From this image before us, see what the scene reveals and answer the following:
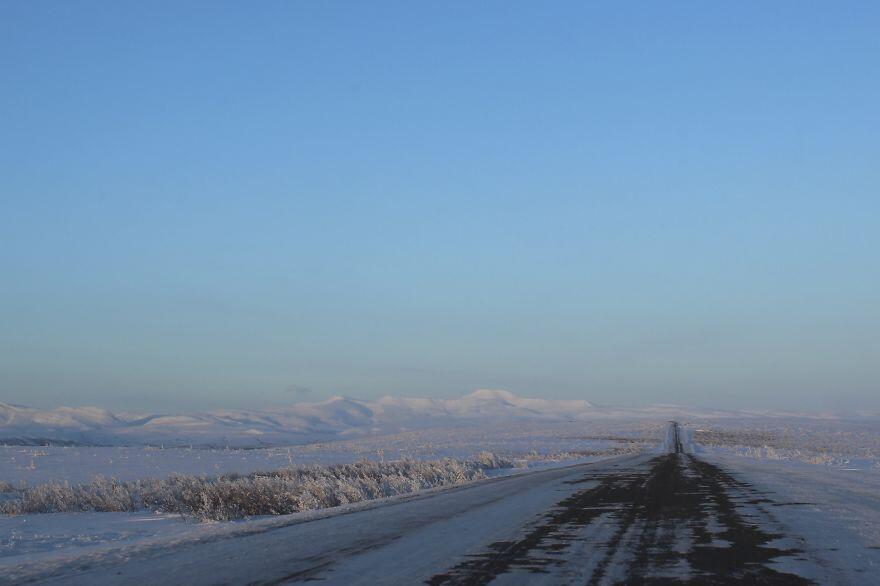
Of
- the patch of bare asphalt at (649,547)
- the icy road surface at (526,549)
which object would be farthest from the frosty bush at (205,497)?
the patch of bare asphalt at (649,547)

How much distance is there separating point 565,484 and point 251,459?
2006cm

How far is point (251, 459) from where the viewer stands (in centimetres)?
3500

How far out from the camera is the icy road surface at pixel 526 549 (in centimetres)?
704

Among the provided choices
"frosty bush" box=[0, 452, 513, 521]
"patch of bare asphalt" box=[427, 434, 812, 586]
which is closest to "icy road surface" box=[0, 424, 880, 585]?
"patch of bare asphalt" box=[427, 434, 812, 586]

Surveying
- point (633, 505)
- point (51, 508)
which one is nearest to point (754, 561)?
point (633, 505)

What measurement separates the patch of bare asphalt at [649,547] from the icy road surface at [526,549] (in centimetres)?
2

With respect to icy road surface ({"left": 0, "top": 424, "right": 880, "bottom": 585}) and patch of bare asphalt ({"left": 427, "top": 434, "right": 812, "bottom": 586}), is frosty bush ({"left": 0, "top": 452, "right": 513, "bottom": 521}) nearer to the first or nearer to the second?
icy road surface ({"left": 0, "top": 424, "right": 880, "bottom": 585})

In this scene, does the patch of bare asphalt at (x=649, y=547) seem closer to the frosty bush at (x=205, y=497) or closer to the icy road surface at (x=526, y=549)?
the icy road surface at (x=526, y=549)

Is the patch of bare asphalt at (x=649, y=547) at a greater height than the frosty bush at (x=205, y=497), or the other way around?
the patch of bare asphalt at (x=649, y=547)

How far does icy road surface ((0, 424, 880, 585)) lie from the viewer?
7.04 metres

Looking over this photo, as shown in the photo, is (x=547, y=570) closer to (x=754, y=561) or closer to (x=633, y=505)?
(x=754, y=561)

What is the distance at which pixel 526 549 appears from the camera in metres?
8.41

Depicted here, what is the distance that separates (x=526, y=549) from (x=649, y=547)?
1.33 meters

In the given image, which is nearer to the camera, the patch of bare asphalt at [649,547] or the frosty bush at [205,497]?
the patch of bare asphalt at [649,547]
